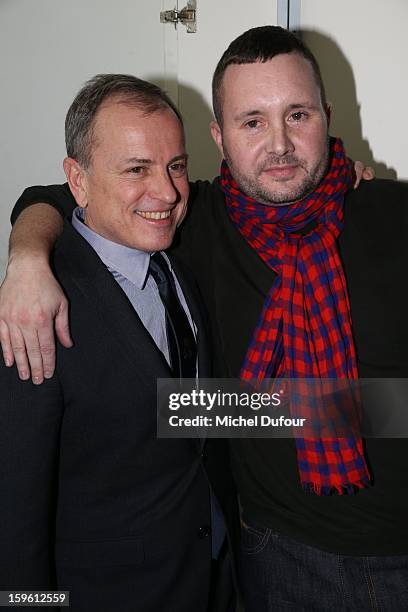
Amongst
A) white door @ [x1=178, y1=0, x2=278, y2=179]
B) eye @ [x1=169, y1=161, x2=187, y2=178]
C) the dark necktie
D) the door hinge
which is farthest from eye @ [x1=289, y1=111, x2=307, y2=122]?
the door hinge

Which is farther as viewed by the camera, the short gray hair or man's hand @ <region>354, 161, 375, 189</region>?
man's hand @ <region>354, 161, 375, 189</region>

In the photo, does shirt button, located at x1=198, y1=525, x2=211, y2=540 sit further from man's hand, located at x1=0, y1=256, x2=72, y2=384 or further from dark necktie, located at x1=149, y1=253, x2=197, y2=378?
man's hand, located at x1=0, y1=256, x2=72, y2=384

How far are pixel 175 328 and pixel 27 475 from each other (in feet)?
1.28

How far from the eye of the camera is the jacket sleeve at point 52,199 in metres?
1.39

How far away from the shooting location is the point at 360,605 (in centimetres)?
132

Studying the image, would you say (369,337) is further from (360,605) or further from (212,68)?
(212,68)

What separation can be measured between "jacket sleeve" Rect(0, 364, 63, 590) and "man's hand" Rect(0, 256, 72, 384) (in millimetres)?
30

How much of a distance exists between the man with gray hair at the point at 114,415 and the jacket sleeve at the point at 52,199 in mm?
141

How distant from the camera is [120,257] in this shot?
124cm

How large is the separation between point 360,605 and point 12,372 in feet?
2.81

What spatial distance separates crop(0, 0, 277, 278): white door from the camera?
2285 millimetres

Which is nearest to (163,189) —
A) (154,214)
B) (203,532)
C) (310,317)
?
(154,214)

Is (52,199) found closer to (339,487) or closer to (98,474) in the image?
(98,474)

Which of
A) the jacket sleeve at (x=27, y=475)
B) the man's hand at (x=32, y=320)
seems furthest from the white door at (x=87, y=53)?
the jacket sleeve at (x=27, y=475)
